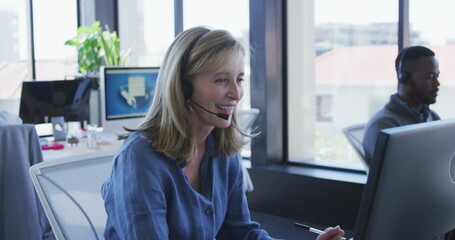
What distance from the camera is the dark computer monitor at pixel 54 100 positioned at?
142 inches

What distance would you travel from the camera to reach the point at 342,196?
388 cm

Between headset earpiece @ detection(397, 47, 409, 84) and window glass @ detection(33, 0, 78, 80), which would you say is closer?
headset earpiece @ detection(397, 47, 409, 84)

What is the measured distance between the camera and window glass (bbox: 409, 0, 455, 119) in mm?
3561

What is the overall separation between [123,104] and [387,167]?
3169 mm

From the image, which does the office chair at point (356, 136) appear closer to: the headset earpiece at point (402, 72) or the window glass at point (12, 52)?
the headset earpiece at point (402, 72)

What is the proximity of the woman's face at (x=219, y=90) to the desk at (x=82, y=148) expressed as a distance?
1.93 meters

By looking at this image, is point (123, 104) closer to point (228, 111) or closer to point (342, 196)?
point (342, 196)

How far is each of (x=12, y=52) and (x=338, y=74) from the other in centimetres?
310

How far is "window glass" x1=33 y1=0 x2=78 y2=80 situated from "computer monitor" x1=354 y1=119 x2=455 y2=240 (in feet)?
16.2

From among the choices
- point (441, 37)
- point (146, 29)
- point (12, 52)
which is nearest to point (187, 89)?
point (441, 37)

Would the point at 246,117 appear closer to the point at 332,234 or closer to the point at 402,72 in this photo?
the point at 402,72

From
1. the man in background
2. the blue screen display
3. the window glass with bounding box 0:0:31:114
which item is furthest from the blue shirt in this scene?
the window glass with bounding box 0:0:31:114

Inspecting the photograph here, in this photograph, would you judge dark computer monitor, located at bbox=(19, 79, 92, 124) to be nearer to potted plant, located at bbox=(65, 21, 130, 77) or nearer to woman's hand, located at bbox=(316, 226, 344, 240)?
potted plant, located at bbox=(65, 21, 130, 77)

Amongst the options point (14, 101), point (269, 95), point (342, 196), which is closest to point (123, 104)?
point (269, 95)
